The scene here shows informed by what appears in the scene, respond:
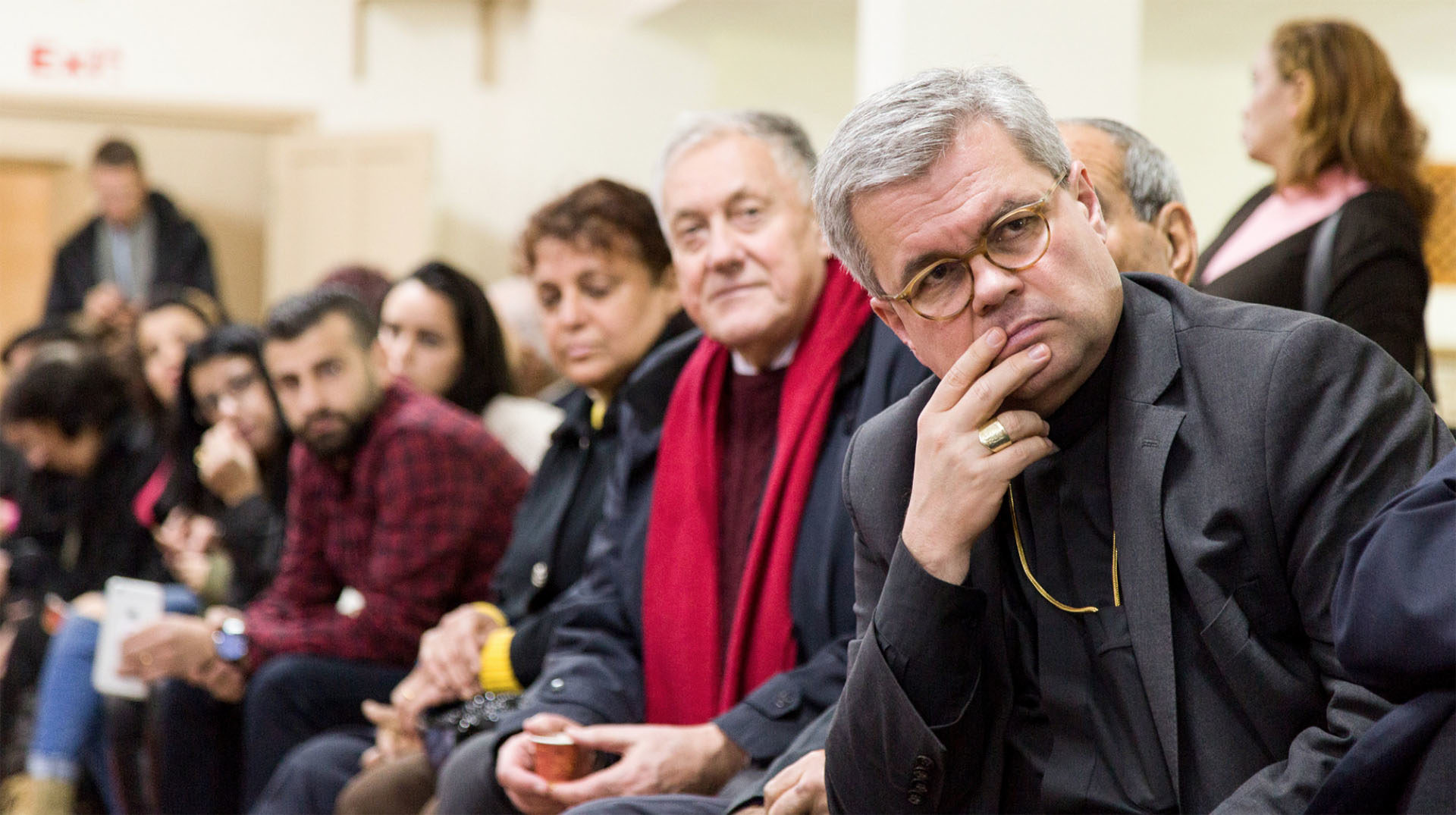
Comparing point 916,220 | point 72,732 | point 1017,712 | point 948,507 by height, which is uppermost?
point 916,220

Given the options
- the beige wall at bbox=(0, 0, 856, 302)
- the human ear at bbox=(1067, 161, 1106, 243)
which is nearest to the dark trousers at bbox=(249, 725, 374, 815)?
the human ear at bbox=(1067, 161, 1106, 243)

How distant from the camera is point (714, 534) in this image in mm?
2326

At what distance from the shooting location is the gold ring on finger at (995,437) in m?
1.44

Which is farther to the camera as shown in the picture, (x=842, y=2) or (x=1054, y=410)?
(x=842, y=2)

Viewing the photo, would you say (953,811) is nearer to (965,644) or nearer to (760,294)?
(965,644)

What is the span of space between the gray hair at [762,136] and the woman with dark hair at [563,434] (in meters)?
0.38

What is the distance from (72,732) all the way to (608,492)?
2.12m

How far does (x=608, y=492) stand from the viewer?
260 centimetres

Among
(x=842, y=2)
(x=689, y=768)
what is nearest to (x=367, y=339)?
(x=689, y=768)

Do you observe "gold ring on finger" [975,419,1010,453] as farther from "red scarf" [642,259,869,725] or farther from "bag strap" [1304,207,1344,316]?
"bag strap" [1304,207,1344,316]

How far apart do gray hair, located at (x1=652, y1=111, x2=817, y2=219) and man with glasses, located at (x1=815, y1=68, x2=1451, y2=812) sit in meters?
0.87

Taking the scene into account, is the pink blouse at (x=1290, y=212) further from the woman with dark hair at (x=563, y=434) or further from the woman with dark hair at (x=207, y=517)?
the woman with dark hair at (x=207, y=517)

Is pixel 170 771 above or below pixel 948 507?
below

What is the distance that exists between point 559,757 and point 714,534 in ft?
1.35
